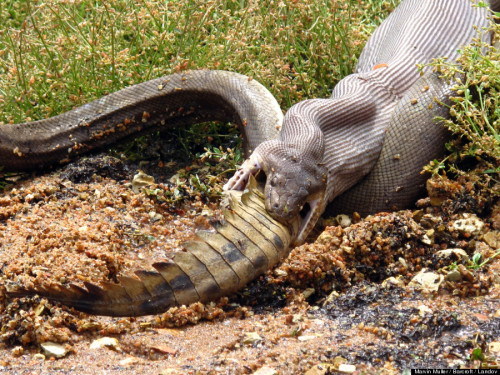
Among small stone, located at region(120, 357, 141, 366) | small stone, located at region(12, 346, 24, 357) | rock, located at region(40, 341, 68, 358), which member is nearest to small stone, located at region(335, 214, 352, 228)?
small stone, located at region(120, 357, 141, 366)

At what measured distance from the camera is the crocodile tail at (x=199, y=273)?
3.54 meters

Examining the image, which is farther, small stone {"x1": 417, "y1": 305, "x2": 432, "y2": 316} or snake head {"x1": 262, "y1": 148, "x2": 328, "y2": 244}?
snake head {"x1": 262, "y1": 148, "x2": 328, "y2": 244}

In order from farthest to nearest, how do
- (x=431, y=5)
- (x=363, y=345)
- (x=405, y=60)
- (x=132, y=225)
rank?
(x=431, y=5), (x=405, y=60), (x=132, y=225), (x=363, y=345)

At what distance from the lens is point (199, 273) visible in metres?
3.68

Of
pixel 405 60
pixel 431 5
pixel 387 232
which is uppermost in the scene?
pixel 431 5

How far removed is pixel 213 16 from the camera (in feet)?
21.5

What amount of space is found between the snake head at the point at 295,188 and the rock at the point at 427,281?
794 millimetres

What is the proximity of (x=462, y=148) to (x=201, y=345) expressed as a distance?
8.09 ft

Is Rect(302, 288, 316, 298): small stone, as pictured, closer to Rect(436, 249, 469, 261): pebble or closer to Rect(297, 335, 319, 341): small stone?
Rect(297, 335, 319, 341): small stone

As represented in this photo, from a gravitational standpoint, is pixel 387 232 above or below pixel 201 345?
above

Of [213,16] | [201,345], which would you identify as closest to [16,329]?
[201,345]

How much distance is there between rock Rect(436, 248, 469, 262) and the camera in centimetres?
409

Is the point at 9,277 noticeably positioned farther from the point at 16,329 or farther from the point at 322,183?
the point at 322,183

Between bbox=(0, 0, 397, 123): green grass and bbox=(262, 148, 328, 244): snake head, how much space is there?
130 cm
